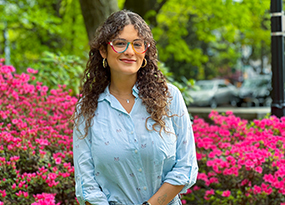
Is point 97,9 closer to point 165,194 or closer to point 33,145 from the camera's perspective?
point 33,145

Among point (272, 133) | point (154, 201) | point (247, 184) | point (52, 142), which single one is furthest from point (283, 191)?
point (52, 142)

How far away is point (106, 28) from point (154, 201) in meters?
Result: 0.98

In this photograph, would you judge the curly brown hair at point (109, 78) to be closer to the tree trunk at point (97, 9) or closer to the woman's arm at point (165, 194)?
the woman's arm at point (165, 194)

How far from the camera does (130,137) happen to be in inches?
71.5

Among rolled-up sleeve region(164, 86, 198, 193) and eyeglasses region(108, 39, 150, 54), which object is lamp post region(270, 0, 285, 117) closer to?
rolled-up sleeve region(164, 86, 198, 193)

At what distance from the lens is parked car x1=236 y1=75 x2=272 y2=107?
17.6 m

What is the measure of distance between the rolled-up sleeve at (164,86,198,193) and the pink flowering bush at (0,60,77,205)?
127cm

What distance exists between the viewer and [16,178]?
300cm

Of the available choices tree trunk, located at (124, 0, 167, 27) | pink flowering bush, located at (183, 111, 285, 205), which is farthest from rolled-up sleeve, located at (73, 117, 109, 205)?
tree trunk, located at (124, 0, 167, 27)

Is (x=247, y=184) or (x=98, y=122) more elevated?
(x=98, y=122)

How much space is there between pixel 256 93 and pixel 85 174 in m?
17.7

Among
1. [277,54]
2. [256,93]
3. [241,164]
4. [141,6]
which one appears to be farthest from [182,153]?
[256,93]

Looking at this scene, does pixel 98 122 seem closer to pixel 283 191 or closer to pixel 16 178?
pixel 16 178

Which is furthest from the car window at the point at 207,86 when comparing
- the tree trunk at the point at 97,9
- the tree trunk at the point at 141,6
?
the tree trunk at the point at 97,9
